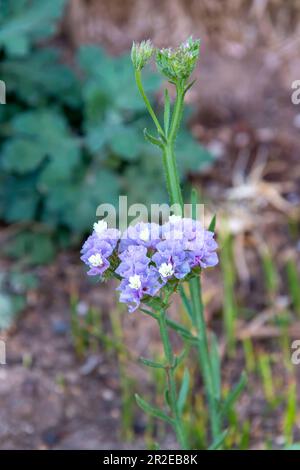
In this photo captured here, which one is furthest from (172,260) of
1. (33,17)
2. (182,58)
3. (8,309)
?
(33,17)

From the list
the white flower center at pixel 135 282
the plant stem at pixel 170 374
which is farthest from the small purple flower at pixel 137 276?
the plant stem at pixel 170 374

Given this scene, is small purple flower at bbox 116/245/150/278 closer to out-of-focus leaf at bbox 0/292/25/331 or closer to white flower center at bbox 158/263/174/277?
white flower center at bbox 158/263/174/277

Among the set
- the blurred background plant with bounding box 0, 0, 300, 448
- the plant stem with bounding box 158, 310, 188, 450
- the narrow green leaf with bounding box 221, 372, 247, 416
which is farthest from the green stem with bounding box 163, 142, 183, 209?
the blurred background plant with bounding box 0, 0, 300, 448

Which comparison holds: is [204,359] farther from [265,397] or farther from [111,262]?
[265,397]

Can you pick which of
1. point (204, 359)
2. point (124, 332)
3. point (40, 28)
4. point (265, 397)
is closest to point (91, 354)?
point (124, 332)

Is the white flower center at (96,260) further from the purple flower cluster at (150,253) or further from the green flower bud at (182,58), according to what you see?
the green flower bud at (182,58)
